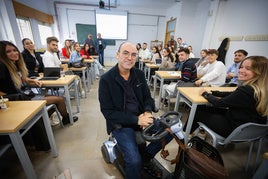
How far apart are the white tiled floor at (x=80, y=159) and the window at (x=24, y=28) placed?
467 centimetres

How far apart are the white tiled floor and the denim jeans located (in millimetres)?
423

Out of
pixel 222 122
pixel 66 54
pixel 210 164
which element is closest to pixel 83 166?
pixel 210 164

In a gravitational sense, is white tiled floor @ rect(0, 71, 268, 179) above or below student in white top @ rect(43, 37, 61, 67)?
below

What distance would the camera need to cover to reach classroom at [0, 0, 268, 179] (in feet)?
4.43

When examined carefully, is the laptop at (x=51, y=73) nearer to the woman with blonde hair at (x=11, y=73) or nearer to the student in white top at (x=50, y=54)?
A: the woman with blonde hair at (x=11, y=73)

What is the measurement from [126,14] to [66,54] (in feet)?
14.9

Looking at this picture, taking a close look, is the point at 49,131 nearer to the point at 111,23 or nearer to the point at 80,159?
the point at 80,159

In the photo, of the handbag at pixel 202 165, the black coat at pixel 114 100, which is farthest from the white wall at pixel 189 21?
the black coat at pixel 114 100

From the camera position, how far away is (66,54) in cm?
455

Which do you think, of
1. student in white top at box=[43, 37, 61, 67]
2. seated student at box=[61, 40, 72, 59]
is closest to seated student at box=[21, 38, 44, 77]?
student in white top at box=[43, 37, 61, 67]

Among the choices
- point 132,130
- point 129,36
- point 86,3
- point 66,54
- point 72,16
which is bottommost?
point 132,130

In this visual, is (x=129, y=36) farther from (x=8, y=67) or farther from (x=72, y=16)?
(x=8, y=67)

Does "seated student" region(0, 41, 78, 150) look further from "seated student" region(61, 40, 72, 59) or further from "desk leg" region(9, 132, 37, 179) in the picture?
"seated student" region(61, 40, 72, 59)

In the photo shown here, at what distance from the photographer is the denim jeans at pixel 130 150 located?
100cm
